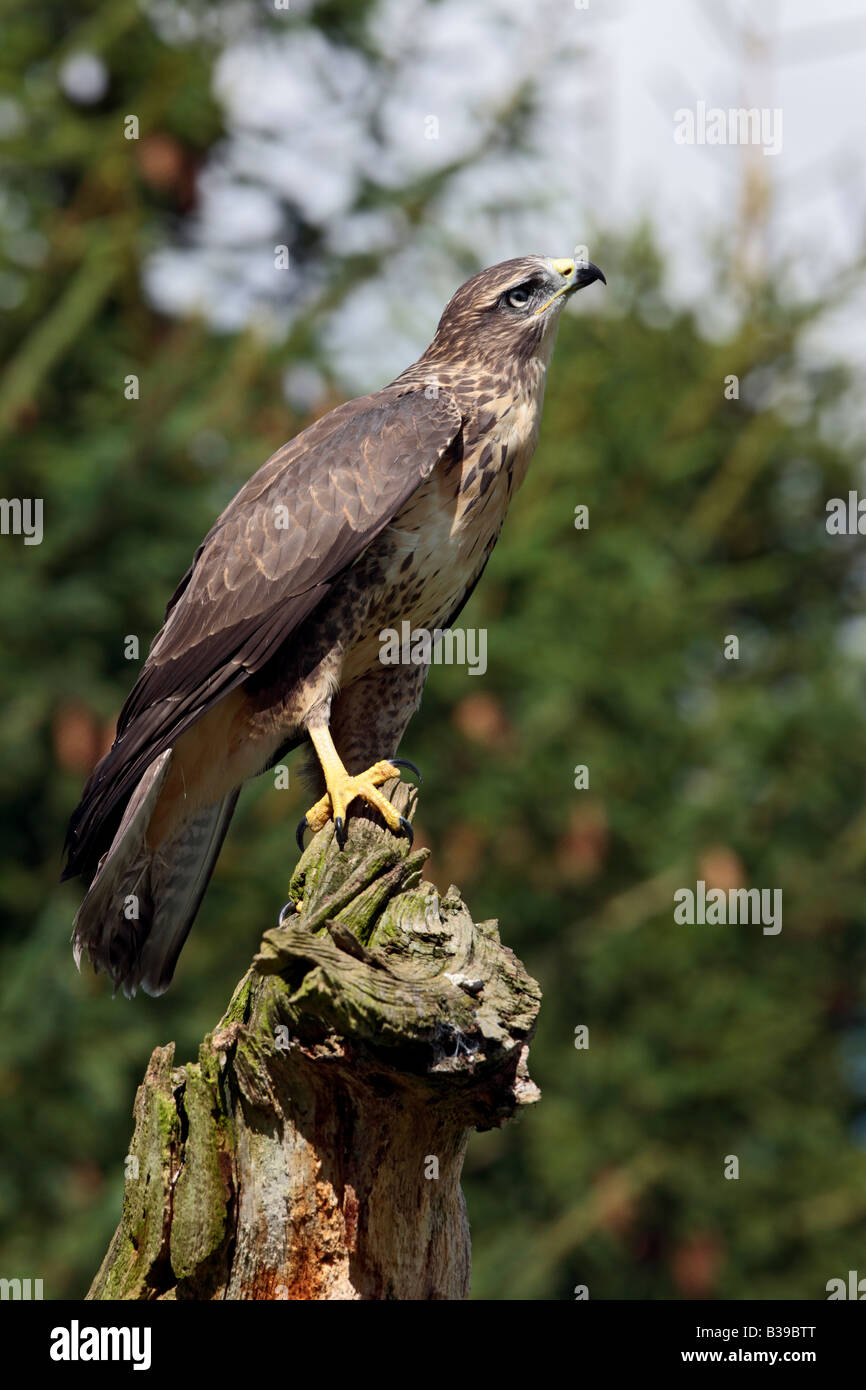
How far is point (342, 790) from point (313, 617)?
2.03ft

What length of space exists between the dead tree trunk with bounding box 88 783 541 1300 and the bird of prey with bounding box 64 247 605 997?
2.76 feet

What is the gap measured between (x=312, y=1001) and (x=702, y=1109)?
833 centimetres

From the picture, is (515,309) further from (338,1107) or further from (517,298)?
(338,1107)

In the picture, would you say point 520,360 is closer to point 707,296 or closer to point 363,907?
point 363,907

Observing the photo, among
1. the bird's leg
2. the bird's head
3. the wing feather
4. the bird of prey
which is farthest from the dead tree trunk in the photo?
the bird's head

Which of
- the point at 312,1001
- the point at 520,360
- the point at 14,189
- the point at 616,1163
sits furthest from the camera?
the point at 616,1163

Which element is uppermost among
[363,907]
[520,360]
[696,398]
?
[696,398]

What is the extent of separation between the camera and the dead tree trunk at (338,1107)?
3.39 meters

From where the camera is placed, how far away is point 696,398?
12.4 m

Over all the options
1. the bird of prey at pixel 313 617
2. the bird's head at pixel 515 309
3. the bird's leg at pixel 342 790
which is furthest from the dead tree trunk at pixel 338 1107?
the bird's head at pixel 515 309

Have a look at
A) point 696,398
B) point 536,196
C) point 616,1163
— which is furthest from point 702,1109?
point 536,196

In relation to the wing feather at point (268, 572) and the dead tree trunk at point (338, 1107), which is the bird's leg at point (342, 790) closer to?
the wing feather at point (268, 572)

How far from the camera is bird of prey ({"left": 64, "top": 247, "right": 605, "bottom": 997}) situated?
4.79m

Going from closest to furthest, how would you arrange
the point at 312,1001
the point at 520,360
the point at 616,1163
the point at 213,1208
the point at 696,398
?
the point at 312,1001 → the point at 213,1208 → the point at 520,360 → the point at 616,1163 → the point at 696,398
